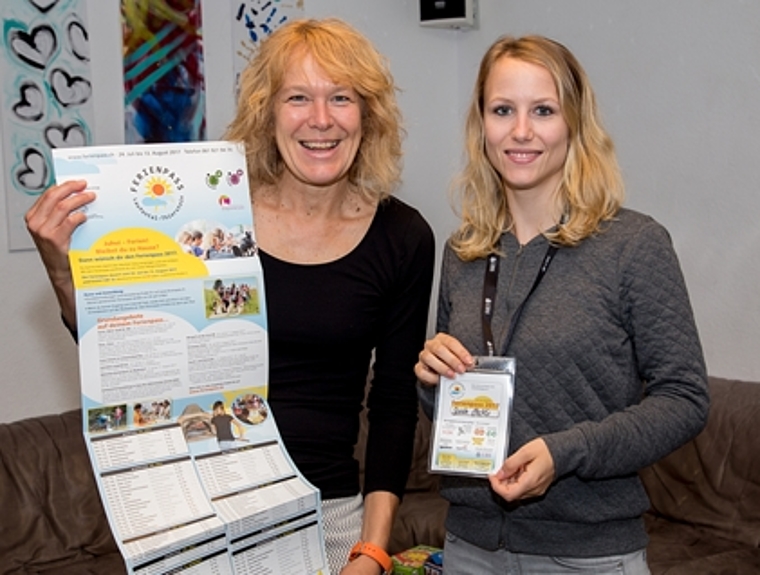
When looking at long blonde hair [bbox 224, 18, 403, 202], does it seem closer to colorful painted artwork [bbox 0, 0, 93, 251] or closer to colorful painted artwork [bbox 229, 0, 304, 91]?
colorful painted artwork [bbox 0, 0, 93, 251]

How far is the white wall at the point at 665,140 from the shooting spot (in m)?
3.75

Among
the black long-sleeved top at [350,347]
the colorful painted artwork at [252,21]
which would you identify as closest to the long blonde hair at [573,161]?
the black long-sleeved top at [350,347]

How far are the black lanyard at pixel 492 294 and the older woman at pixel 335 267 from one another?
0.59 ft

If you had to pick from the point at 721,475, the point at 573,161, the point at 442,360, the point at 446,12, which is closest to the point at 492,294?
the point at 442,360

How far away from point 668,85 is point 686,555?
1.95 metres

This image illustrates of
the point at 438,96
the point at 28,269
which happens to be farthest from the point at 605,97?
the point at 28,269

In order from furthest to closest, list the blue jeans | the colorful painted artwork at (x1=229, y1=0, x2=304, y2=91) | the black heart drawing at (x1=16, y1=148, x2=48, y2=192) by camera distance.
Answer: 1. the colorful painted artwork at (x1=229, y1=0, x2=304, y2=91)
2. the black heart drawing at (x1=16, y1=148, x2=48, y2=192)
3. the blue jeans

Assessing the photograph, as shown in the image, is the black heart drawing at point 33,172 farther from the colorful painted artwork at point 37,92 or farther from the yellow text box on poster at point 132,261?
the yellow text box on poster at point 132,261

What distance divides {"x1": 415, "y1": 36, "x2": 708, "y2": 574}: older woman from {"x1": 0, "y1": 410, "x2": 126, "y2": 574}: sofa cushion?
220cm

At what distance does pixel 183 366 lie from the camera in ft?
5.54

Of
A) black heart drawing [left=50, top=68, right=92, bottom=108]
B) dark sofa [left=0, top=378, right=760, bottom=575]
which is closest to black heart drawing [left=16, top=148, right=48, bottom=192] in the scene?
black heart drawing [left=50, top=68, right=92, bottom=108]

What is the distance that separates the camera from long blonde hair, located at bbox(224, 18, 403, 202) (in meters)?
1.80

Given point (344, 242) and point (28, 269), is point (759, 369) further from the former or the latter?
point (28, 269)

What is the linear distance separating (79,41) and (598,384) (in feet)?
9.53
